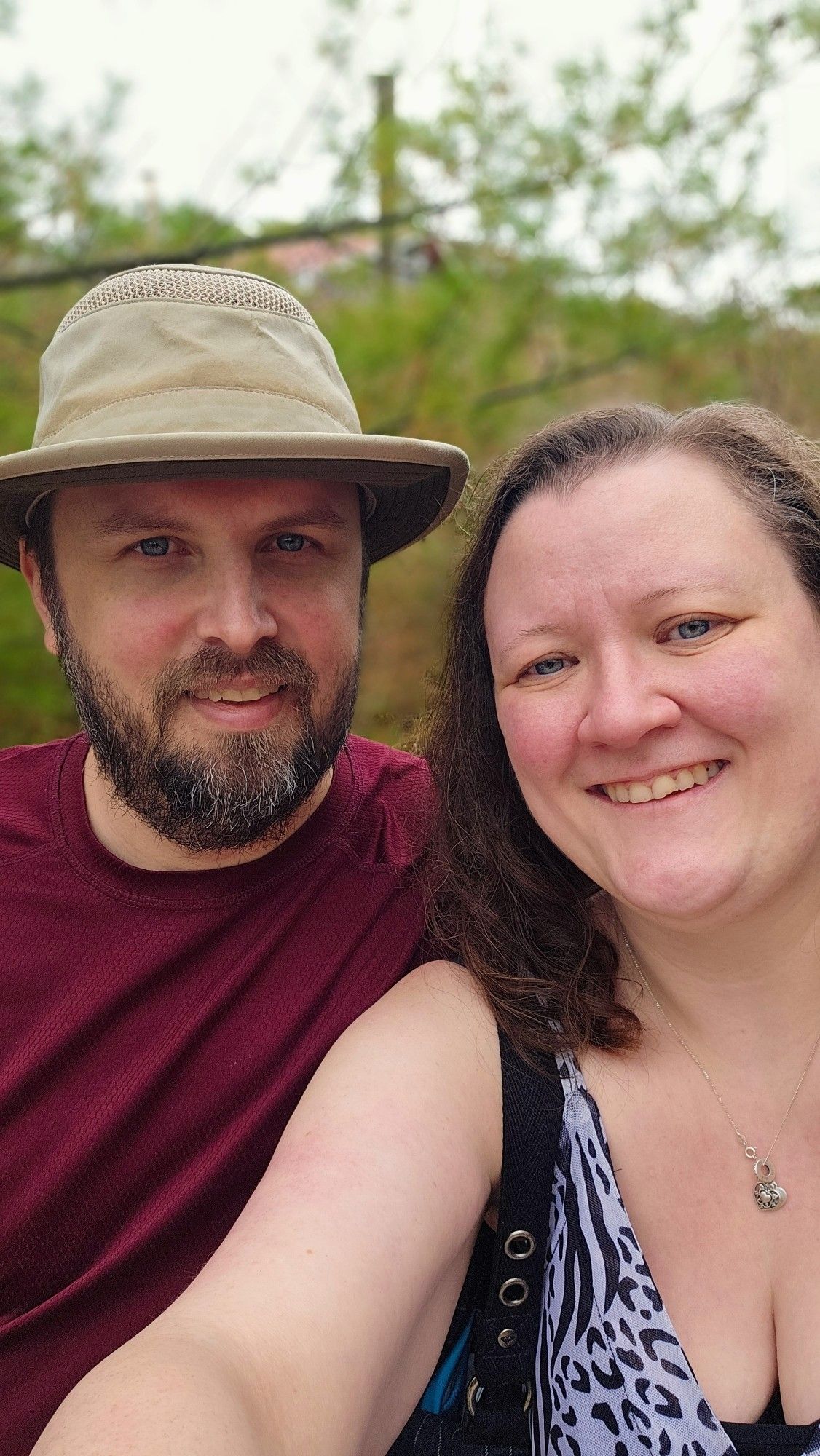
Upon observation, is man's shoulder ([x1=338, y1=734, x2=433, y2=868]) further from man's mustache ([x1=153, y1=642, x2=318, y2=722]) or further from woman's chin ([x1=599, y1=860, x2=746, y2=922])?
woman's chin ([x1=599, y1=860, x2=746, y2=922])

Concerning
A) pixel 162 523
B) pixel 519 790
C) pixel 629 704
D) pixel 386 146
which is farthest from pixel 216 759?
pixel 386 146

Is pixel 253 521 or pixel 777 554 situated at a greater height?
pixel 253 521

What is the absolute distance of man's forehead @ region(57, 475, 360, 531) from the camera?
5.56 feet

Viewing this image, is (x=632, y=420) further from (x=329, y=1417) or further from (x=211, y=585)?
(x=329, y=1417)

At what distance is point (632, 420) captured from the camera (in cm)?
162

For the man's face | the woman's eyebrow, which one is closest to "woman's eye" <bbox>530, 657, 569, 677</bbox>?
the woman's eyebrow

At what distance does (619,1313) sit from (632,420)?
3.56ft

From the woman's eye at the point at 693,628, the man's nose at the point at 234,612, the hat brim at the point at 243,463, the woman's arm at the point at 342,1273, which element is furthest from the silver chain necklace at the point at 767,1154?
the hat brim at the point at 243,463

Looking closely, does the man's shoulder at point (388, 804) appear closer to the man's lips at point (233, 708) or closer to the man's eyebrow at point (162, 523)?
the man's lips at point (233, 708)

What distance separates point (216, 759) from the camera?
1731 mm

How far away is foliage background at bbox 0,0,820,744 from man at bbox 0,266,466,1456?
1.29 m

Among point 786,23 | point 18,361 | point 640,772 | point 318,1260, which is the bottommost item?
point 318,1260

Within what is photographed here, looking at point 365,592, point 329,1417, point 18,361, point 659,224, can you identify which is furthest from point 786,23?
point 329,1417

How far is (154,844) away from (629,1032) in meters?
0.71
